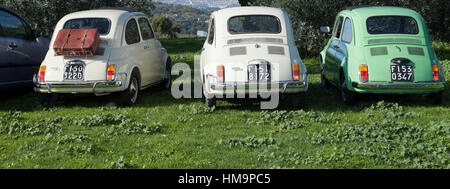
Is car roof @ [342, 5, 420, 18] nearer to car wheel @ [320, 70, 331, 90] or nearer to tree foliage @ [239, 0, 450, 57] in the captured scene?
car wheel @ [320, 70, 331, 90]

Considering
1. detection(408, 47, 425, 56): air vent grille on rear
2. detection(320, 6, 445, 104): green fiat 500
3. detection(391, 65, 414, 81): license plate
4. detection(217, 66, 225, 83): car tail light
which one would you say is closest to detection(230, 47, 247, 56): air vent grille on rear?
detection(217, 66, 225, 83): car tail light

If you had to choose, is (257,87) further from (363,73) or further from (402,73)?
(402,73)

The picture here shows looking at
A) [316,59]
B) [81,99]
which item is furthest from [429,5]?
[81,99]

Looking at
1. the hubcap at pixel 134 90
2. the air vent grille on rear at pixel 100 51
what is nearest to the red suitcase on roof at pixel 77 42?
the air vent grille on rear at pixel 100 51

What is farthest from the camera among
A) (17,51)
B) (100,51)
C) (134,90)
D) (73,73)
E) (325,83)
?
(325,83)

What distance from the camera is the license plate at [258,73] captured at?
8703 millimetres

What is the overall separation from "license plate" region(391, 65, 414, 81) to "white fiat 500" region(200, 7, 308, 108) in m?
1.49

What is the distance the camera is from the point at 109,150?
6.82m

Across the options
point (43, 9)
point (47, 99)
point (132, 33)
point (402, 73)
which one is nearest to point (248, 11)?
point (132, 33)

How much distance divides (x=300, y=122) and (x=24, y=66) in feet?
19.3

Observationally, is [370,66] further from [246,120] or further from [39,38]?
[39,38]

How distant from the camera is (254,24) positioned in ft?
31.3

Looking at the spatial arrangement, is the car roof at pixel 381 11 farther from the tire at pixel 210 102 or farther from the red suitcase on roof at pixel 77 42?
the red suitcase on roof at pixel 77 42

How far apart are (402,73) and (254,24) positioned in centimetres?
274
